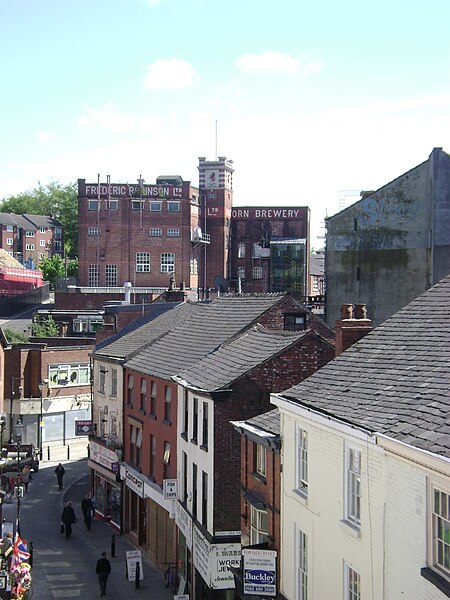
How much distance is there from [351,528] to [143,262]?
80.5 meters

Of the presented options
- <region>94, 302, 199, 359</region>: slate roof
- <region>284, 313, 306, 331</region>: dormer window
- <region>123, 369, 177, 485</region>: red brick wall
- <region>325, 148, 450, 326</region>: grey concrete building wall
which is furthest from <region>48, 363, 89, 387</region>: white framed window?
<region>284, 313, 306, 331</region>: dormer window

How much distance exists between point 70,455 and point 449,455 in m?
49.7

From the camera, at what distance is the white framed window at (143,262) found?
93.5 metres

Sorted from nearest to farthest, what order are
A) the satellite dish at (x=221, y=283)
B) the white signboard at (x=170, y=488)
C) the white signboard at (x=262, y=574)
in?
the white signboard at (x=262, y=574)
the white signboard at (x=170, y=488)
the satellite dish at (x=221, y=283)

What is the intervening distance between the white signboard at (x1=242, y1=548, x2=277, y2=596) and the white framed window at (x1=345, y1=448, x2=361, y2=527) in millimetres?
4328

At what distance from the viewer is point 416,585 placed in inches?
467

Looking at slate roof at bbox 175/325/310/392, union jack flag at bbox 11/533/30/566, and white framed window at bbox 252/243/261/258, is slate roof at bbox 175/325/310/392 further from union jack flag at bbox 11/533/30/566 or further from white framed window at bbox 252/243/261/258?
white framed window at bbox 252/243/261/258

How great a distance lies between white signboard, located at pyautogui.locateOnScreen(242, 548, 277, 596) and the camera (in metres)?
18.3

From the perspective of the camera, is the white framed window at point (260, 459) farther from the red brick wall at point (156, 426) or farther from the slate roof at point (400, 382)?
the red brick wall at point (156, 426)

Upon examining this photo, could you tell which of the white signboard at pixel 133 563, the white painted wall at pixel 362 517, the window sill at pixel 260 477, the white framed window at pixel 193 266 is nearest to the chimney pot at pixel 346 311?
the white painted wall at pixel 362 517

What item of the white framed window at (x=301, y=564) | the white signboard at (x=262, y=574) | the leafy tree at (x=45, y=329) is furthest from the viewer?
the leafy tree at (x=45, y=329)

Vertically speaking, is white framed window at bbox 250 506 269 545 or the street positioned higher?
white framed window at bbox 250 506 269 545

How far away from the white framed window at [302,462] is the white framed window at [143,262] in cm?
7688

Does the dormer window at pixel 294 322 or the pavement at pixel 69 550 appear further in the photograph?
the dormer window at pixel 294 322
